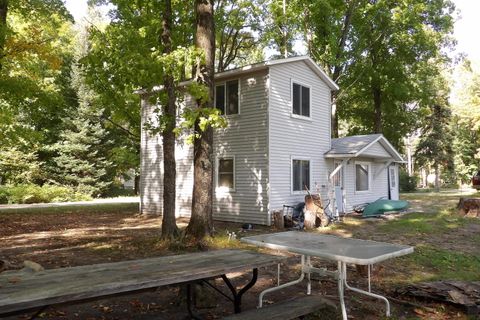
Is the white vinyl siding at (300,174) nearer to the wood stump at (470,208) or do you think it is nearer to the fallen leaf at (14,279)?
the wood stump at (470,208)

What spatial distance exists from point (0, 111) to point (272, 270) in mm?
12317

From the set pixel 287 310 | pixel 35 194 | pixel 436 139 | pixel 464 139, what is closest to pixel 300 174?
pixel 287 310

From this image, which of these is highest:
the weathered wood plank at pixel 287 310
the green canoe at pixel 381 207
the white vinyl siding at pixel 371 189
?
the white vinyl siding at pixel 371 189

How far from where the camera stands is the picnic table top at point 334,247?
3982mm

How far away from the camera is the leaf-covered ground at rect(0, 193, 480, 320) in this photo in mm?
5051

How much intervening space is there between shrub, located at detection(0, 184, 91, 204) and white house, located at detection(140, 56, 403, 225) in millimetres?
9885

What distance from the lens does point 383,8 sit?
2325 centimetres

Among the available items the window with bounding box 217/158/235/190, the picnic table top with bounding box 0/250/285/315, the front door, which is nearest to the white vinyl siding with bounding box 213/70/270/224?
the window with bounding box 217/158/235/190

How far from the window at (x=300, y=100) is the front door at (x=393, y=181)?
8423mm

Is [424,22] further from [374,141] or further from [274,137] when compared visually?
[274,137]

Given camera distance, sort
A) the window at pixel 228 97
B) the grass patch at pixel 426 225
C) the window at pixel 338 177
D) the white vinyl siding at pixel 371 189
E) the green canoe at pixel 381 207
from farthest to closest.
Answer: the white vinyl siding at pixel 371 189
the window at pixel 338 177
the green canoe at pixel 381 207
the window at pixel 228 97
the grass patch at pixel 426 225

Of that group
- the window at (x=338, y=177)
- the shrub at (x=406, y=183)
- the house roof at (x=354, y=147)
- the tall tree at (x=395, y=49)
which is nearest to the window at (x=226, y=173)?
the house roof at (x=354, y=147)

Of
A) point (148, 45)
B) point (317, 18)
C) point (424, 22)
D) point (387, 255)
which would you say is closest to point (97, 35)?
point (148, 45)

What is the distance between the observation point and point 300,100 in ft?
50.9
